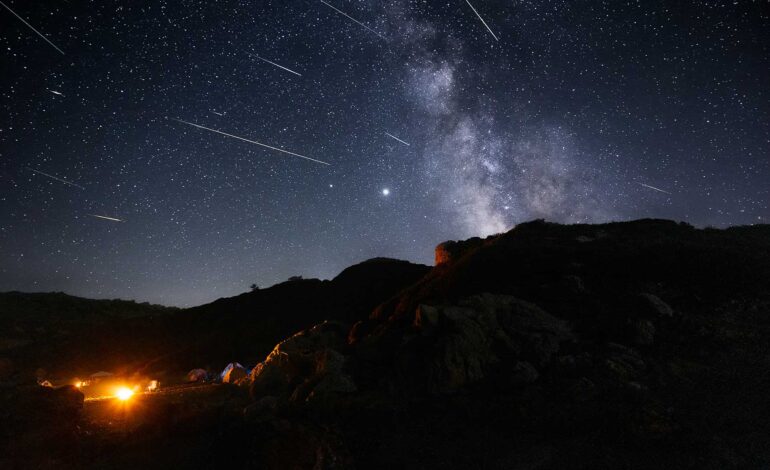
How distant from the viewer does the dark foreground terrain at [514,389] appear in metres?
9.67

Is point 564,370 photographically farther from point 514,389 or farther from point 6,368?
point 6,368

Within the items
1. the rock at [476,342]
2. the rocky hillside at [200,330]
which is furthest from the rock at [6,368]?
the rock at [476,342]

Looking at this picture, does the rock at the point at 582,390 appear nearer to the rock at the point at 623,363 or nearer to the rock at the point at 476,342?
the rock at the point at 623,363

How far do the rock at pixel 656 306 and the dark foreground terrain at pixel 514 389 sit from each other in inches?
2.9

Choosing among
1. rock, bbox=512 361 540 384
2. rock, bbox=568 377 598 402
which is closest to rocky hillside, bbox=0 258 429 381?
rock, bbox=512 361 540 384

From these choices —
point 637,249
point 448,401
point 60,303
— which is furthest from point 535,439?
point 60,303

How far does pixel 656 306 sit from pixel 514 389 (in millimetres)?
7901

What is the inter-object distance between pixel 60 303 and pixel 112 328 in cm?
2631

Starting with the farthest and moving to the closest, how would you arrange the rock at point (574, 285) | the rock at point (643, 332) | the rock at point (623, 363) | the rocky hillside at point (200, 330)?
the rocky hillside at point (200, 330), the rock at point (574, 285), the rock at point (643, 332), the rock at point (623, 363)

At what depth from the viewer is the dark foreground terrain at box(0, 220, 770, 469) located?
31.7 feet

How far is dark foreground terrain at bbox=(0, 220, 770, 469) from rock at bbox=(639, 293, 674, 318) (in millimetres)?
73

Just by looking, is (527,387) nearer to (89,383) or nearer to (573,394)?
(573,394)

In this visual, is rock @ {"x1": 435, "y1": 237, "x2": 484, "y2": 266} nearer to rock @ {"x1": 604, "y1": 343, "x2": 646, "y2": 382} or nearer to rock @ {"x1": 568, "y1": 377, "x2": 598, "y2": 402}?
rock @ {"x1": 604, "y1": 343, "x2": 646, "y2": 382}

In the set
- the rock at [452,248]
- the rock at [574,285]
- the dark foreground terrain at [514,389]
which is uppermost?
the rock at [452,248]
